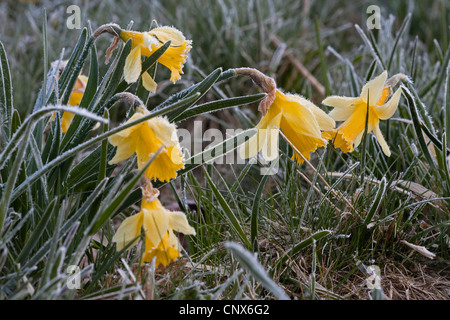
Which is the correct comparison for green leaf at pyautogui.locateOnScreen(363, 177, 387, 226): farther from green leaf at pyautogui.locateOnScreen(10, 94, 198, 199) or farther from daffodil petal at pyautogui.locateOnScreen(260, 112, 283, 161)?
green leaf at pyautogui.locateOnScreen(10, 94, 198, 199)

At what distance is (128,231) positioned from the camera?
1.28 m

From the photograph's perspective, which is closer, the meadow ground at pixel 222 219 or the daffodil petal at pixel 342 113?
the meadow ground at pixel 222 219

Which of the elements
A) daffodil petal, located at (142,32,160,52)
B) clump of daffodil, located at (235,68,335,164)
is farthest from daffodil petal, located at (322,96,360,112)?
daffodil petal, located at (142,32,160,52)

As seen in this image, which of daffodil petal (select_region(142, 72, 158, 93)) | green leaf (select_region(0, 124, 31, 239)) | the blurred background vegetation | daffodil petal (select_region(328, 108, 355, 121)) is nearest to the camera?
green leaf (select_region(0, 124, 31, 239))

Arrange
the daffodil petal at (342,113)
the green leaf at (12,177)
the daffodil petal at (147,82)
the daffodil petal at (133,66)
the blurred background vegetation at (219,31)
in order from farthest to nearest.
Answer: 1. the blurred background vegetation at (219,31)
2. the daffodil petal at (342,113)
3. the daffodil petal at (147,82)
4. the daffodil petal at (133,66)
5. the green leaf at (12,177)

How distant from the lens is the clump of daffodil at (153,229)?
1.26 metres

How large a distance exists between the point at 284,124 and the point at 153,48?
0.40 metres

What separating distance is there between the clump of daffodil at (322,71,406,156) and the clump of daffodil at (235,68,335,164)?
0.11 meters

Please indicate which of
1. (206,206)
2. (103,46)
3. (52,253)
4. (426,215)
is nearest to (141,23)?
(103,46)

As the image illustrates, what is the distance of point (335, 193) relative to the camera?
162 centimetres

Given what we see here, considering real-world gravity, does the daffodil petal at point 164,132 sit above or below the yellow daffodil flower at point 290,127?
above

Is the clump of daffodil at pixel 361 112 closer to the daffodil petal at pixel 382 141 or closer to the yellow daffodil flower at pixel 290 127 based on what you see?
the daffodil petal at pixel 382 141

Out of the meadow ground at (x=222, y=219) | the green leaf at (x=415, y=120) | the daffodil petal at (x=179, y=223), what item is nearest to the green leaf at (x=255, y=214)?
the meadow ground at (x=222, y=219)

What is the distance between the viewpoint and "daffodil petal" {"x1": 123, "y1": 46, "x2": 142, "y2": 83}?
141 centimetres
